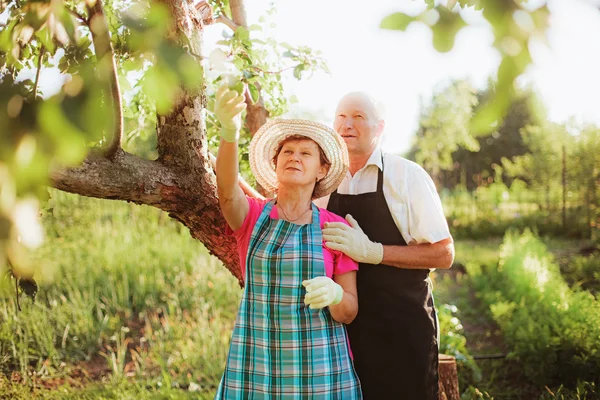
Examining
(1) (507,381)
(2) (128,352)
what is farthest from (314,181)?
(2) (128,352)

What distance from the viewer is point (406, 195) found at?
7.49 ft

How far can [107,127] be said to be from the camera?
78cm

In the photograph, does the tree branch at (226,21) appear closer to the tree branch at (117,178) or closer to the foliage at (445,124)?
the tree branch at (117,178)

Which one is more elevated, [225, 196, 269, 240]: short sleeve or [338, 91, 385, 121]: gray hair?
[338, 91, 385, 121]: gray hair

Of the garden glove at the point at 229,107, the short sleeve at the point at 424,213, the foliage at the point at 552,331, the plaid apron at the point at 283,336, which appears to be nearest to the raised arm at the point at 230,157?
the garden glove at the point at 229,107

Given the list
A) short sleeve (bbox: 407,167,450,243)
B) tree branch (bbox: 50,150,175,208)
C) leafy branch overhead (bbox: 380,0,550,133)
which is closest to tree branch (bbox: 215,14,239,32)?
tree branch (bbox: 50,150,175,208)

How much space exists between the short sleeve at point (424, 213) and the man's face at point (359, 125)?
0.24 metres

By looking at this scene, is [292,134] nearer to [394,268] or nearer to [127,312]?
[394,268]

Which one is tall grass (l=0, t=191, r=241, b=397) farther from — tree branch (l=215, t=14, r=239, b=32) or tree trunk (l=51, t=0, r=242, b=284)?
tree branch (l=215, t=14, r=239, b=32)

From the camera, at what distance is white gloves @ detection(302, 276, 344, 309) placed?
1.72 metres

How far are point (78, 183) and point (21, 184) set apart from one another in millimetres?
1128

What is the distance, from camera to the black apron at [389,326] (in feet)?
7.15

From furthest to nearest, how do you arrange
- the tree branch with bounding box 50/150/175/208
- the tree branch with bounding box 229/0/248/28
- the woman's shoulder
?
the tree branch with bounding box 229/0/248/28, the woman's shoulder, the tree branch with bounding box 50/150/175/208

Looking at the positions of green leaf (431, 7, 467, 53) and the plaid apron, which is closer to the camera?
green leaf (431, 7, 467, 53)
